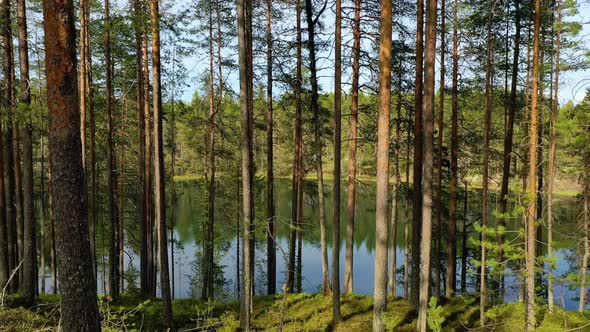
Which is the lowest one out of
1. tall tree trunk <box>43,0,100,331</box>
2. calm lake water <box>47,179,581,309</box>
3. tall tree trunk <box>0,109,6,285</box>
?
calm lake water <box>47,179,581,309</box>

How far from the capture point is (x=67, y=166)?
13.0 ft

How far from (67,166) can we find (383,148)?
5.14 metres

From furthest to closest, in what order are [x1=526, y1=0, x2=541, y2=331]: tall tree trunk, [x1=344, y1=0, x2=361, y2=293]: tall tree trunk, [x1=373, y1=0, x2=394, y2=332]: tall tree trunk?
[x1=344, y1=0, x2=361, y2=293]: tall tree trunk
[x1=526, y1=0, x2=541, y2=331]: tall tree trunk
[x1=373, y1=0, x2=394, y2=332]: tall tree trunk

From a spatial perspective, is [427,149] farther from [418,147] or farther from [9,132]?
[9,132]

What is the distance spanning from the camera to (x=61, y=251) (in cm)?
397

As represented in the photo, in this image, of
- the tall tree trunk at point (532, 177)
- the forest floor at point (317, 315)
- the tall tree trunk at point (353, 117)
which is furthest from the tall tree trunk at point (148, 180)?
the tall tree trunk at point (532, 177)

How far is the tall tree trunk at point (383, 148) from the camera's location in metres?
6.65

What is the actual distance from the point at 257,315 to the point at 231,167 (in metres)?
11.9

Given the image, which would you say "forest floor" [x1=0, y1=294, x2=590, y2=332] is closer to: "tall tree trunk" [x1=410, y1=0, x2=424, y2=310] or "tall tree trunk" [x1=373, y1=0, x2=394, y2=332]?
"tall tree trunk" [x1=373, y1=0, x2=394, y2=332]

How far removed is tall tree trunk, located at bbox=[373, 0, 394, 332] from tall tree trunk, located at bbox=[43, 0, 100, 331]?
194 inches

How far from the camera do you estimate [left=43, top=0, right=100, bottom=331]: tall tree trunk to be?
3.86 meters

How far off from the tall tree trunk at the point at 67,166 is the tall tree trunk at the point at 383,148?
492cm

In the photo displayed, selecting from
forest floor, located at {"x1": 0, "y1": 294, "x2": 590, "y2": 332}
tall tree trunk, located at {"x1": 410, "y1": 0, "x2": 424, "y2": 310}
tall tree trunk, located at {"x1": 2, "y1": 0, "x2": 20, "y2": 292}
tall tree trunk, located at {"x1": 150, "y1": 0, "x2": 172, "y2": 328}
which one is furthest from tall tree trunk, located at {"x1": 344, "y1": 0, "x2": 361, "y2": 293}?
tall tree trunk, located at {"x1": 2, "y1": 0, "x2": 20, "y2": 292}

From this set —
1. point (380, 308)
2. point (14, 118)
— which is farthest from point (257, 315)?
point (14, 118)
